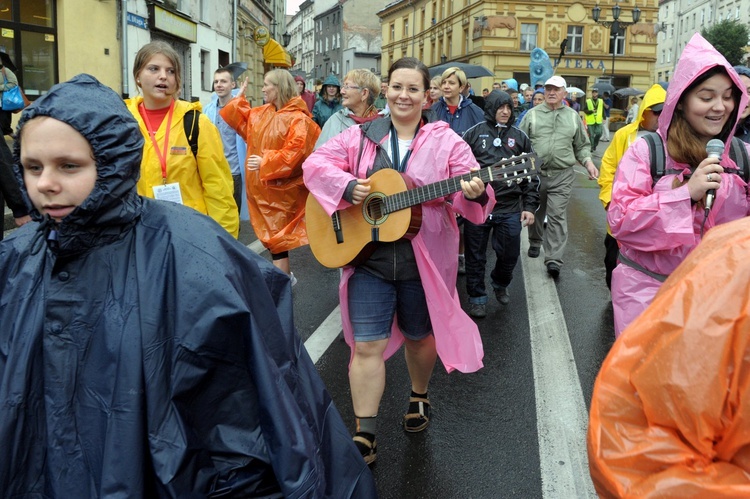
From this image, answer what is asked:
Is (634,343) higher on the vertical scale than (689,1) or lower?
lower

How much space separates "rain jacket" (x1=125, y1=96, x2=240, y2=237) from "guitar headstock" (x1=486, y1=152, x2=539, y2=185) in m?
1.67

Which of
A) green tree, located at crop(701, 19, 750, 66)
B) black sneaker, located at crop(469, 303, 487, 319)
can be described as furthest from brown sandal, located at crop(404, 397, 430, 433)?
green tree, located at crop(701, 19, 750, 66)

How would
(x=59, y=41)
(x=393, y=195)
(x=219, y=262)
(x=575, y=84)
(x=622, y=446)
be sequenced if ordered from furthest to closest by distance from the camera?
(x=575, y=84) → (x=59, y=41) → (x=393, y=195) → (x=219, y=262) → (x=622, y=446)

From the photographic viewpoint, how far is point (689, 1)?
79500 millimetres

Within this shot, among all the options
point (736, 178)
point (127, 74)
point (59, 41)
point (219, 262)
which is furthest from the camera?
point (127, 74)

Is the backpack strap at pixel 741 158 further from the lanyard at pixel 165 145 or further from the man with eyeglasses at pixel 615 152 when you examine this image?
the lanyard at pixel 165 145

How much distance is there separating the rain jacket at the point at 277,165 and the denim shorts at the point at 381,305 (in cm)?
269

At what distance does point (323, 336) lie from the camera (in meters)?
5.62

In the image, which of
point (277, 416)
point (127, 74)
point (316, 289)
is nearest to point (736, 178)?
point (277, 416)

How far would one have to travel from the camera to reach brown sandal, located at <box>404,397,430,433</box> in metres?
3.99

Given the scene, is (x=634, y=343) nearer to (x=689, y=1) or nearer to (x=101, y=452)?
Answer: (x=101, y=452)

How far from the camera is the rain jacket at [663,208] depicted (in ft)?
9.37

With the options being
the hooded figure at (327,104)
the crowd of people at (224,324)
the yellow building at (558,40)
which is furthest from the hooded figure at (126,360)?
the yellow building at (558,40)

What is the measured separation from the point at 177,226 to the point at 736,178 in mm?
2300
